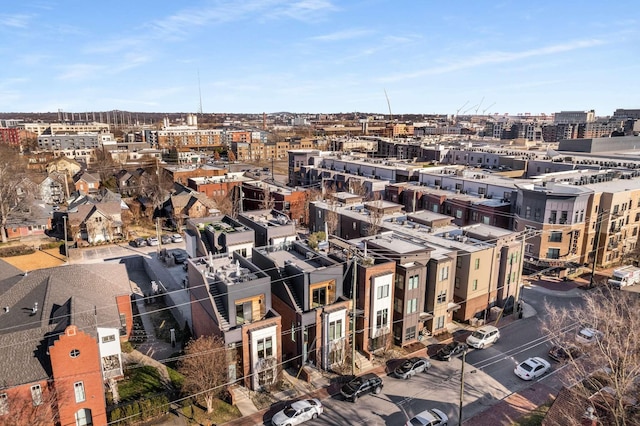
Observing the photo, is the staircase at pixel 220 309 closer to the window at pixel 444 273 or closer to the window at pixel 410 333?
the window at pixel 410 333

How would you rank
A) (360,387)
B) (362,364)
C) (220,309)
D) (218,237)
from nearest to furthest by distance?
1. (360,387)
2. (220,309)
3. (362,364)
4. (218,237)

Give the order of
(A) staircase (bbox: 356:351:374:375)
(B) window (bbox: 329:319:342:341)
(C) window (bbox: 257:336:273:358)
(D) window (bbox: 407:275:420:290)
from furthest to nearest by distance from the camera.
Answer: (D) window (bbox: 407:275:420:290) → (A) staircase (bbox: 356:351:374:375) → (B) window (bbox: 329:319:342:341) → (C) window (bbox: 257:336:273:358)

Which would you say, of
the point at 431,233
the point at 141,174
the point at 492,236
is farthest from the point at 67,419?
the point at 141,174

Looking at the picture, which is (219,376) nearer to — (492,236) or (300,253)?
(300,253)

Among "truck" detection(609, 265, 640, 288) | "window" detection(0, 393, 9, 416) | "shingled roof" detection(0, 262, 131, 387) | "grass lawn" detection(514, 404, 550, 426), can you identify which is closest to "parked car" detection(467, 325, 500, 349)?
"grass lawn" detection(514, 404, 550, 426)

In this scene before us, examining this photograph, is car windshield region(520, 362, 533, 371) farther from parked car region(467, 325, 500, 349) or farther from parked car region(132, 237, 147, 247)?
parked car region(132, 237, 147, 247)

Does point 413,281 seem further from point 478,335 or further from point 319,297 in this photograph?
point 319,297

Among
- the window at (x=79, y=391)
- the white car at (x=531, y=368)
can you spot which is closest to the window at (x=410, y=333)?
the white car at (x=531, y=368)

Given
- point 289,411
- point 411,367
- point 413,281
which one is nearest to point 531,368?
point 411,367
